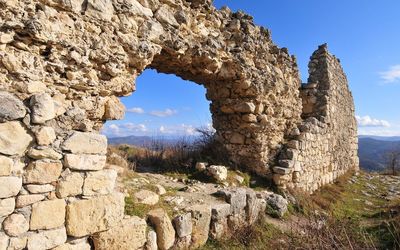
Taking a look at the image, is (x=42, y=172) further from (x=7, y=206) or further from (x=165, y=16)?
(x=165, y=16)

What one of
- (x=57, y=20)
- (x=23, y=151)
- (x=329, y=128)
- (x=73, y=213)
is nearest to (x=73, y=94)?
(x=57, y=20)

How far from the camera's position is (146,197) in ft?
13.0

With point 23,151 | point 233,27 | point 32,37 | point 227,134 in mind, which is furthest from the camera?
point 227,134

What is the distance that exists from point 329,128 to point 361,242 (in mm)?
6438

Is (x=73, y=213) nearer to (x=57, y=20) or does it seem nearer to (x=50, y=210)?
(x=50, y=210)

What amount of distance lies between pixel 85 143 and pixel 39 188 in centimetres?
57

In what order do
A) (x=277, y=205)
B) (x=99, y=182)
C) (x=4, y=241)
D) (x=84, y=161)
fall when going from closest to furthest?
1. (x=4, y=241)
2. (x=84, y=161)
3. (x=99, y=182)
4. (x=277, y=205)

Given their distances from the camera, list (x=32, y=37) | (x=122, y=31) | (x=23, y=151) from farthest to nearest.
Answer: (x=122, y=31), (x=32, y=37), (x=23, y=151)

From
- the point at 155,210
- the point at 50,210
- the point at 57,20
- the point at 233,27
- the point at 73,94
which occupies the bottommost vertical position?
the point at 155,210

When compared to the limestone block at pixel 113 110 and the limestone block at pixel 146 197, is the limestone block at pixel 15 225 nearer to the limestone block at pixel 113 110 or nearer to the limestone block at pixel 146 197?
the limestone block at pixel 146 197

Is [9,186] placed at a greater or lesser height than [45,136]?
lesser

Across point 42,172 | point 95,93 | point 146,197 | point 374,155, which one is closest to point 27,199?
point 42,172

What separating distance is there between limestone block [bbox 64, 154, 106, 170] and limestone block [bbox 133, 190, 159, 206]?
37.0 inches

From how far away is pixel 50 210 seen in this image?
106 inches
